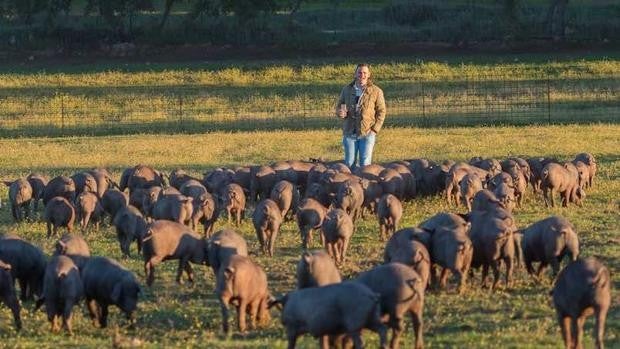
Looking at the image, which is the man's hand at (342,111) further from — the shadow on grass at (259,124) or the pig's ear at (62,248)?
the shadow on grass at (259,124)

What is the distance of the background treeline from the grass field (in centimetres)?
3223

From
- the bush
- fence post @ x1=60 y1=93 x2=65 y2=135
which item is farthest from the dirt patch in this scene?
fence post @ x1=60 y1=93 x2=65 y2=135

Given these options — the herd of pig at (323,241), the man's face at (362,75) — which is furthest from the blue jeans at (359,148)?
the man's face at (362,75)

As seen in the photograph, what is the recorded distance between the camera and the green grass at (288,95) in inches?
1748

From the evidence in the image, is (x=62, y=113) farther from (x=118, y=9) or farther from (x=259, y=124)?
(x=118, y=9)

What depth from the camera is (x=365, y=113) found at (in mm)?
24031

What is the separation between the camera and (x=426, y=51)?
2680 inches

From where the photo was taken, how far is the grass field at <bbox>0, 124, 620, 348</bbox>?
1304 cm

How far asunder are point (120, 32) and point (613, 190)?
178 feet

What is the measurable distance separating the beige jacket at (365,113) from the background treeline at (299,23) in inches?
1819

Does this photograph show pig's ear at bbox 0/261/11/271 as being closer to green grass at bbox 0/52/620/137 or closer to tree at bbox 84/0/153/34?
green grass at bbox 0/52/620/137

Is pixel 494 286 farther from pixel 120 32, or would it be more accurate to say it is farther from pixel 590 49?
pixel 120 32

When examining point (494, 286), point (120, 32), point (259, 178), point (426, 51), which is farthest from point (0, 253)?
point (120, 32)

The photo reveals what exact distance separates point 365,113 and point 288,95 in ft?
88.0
